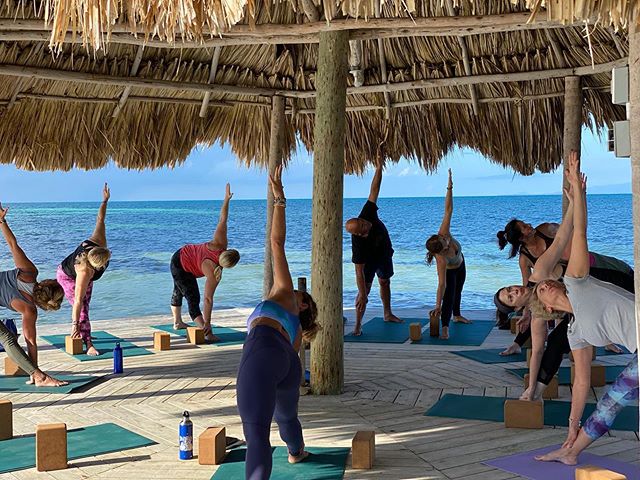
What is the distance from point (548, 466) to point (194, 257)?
4565 millimetres

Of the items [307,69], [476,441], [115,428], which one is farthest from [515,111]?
[115,428]

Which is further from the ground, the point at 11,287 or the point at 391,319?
the point at 11,287

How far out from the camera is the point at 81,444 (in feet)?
14.2

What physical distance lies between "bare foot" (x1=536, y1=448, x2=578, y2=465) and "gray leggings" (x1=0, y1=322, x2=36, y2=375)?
3.47 m

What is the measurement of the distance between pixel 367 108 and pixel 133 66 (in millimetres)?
2637

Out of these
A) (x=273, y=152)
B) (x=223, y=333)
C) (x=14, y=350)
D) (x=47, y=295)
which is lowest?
(x=223, y=333)

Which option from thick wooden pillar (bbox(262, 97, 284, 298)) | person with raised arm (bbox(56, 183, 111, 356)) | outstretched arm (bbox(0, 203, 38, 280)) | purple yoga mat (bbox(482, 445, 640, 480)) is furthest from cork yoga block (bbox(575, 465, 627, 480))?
thick wooden pillar (bbox(262, 97, 284, 298))

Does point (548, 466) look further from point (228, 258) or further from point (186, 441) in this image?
point (228, 258)

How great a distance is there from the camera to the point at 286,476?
3781 millimetres

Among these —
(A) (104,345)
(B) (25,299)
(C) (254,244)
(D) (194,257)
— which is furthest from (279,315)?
(C) (254,244)

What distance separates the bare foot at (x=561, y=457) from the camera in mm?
3859

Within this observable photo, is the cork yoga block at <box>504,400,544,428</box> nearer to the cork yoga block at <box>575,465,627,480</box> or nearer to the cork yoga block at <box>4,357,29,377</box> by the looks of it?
the cork yoga block at <box>575,465,627,480</box>

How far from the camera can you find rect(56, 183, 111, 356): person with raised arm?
654 cm

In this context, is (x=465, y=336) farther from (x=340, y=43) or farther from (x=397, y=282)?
(x=397, y=282)
